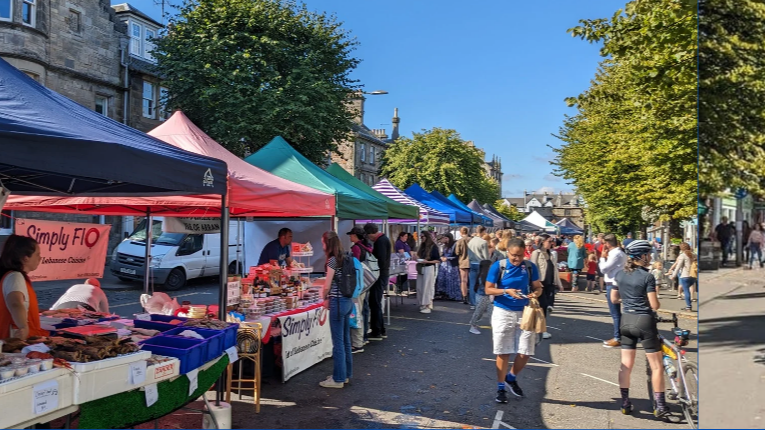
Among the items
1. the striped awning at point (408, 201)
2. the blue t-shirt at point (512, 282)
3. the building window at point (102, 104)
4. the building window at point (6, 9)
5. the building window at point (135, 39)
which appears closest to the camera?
the blue t-shirt at point (512, 282)

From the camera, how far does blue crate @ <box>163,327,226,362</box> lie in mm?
4651

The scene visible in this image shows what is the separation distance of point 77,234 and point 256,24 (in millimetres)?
18130

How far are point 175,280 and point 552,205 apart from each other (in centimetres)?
12903

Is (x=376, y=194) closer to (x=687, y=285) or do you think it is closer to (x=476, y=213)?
(x=687, y=285)

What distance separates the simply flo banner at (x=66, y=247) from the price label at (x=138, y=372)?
3.33 m

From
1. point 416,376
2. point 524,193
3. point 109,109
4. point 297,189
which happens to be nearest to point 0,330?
point 297,189

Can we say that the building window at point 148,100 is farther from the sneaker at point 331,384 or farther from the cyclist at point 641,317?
the cyclist at point 641,317

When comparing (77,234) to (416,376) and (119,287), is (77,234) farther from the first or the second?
(119,287)

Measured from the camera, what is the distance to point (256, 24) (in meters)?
23.4

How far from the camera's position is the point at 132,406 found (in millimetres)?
3803

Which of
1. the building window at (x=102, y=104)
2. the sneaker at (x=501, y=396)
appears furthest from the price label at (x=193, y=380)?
the building window at (x=102, y=104)

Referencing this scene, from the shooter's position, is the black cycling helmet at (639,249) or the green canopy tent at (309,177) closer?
the black cycling helmet at (639,249)

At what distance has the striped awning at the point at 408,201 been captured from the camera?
15.8 metres

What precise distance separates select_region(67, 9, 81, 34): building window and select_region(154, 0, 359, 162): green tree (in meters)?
3.34
